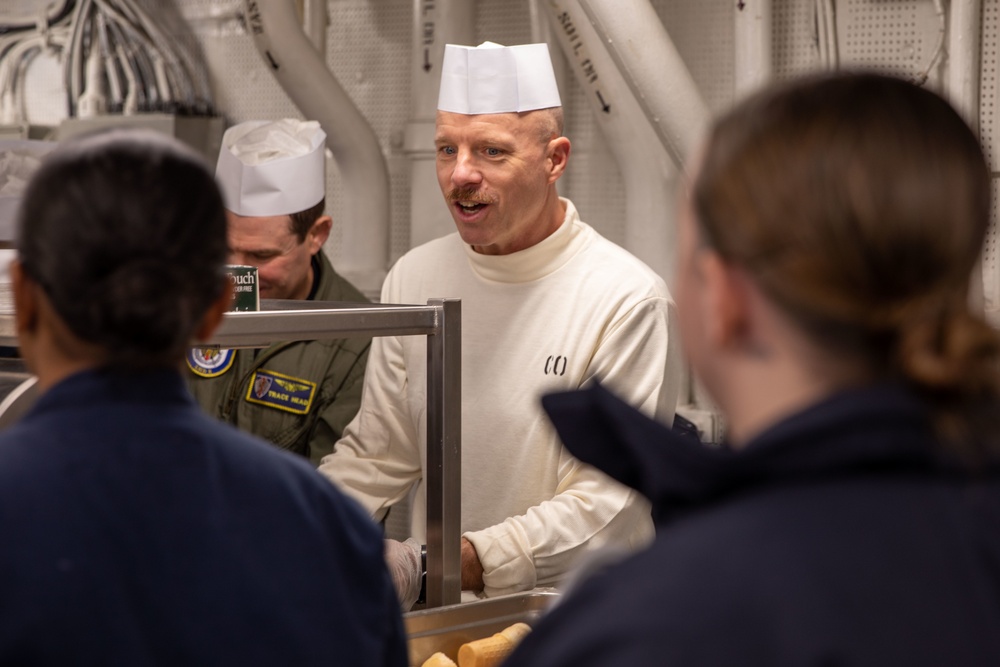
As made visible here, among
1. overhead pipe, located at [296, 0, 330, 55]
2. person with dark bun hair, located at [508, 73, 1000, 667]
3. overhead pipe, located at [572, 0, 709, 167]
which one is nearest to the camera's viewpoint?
person with dark bun hair, located at [508, 73, 1000, 667]

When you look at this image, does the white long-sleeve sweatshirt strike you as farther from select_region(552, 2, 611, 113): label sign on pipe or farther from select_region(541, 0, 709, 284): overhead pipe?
select_region(552, 2, 611, 113): label sign on pipe

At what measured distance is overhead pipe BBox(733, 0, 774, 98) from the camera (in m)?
2.74

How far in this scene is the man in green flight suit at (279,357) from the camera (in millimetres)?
2418

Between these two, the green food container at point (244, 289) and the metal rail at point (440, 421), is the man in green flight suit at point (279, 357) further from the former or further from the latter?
the green food container at point (244, 289)

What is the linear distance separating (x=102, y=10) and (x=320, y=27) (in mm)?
773

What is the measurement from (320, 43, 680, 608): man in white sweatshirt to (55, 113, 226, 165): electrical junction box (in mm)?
1581

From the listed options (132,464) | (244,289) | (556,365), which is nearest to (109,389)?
(132,464)

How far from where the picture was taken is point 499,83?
6.89ft

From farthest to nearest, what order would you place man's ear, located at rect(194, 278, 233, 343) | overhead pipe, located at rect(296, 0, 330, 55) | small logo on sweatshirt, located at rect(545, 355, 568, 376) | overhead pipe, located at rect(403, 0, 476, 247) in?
overhead pipe, located at rect(296, 0, 330, 55)
overhead pipe, located at rect(403, 0, 476, 247)
small logo on sweatshirt, located at rect(545, 355, 568, 376)
man's ear, located at rect(194, 278, 233, 343)

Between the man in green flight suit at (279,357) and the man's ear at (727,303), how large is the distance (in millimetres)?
1803

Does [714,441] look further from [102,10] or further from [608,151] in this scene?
[102,10]

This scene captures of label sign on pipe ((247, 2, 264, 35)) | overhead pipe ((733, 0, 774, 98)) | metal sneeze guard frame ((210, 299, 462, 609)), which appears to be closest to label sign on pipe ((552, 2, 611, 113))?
overhead pipe ((733, 0, 774, 98))

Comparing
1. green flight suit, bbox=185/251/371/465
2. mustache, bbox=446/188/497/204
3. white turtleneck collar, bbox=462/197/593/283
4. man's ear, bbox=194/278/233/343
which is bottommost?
green flight suit, bbox=185/251/371/465

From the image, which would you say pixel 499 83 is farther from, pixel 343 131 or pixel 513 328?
pixel 343 131
